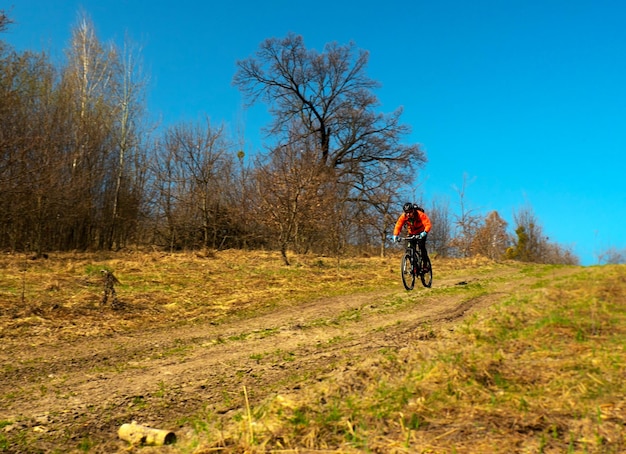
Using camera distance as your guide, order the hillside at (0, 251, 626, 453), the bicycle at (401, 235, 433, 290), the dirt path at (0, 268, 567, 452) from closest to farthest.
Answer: the hillside at (0, 251, 626, 453) < the dirt path at (0, 268, 567, 452) < the bicycle at (401, 235, 433, 290)

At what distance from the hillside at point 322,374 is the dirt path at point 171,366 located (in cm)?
2

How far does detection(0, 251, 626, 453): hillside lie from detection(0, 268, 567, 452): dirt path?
22mm

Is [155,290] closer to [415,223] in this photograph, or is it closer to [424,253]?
[415,223]

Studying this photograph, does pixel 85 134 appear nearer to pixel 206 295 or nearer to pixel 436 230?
pixel 206 295

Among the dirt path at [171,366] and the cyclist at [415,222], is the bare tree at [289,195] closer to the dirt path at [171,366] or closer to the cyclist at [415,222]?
the cyclist at [415,222]

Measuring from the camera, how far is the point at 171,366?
4895 mm

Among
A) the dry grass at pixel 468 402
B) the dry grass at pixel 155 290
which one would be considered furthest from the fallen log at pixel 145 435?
the dry grass at pixel 155 290

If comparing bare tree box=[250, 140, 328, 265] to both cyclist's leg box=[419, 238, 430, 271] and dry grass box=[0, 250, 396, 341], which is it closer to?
dry grass box=[0, 250, 396, 341]

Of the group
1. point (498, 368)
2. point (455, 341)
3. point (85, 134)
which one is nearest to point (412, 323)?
point (455, 341)

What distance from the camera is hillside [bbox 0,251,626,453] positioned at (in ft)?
8.88

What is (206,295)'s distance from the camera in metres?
10.4

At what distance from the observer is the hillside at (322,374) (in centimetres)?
271

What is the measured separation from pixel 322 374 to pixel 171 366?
1.87 metres

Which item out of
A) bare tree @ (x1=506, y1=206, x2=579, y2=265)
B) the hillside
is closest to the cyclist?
the hillside
